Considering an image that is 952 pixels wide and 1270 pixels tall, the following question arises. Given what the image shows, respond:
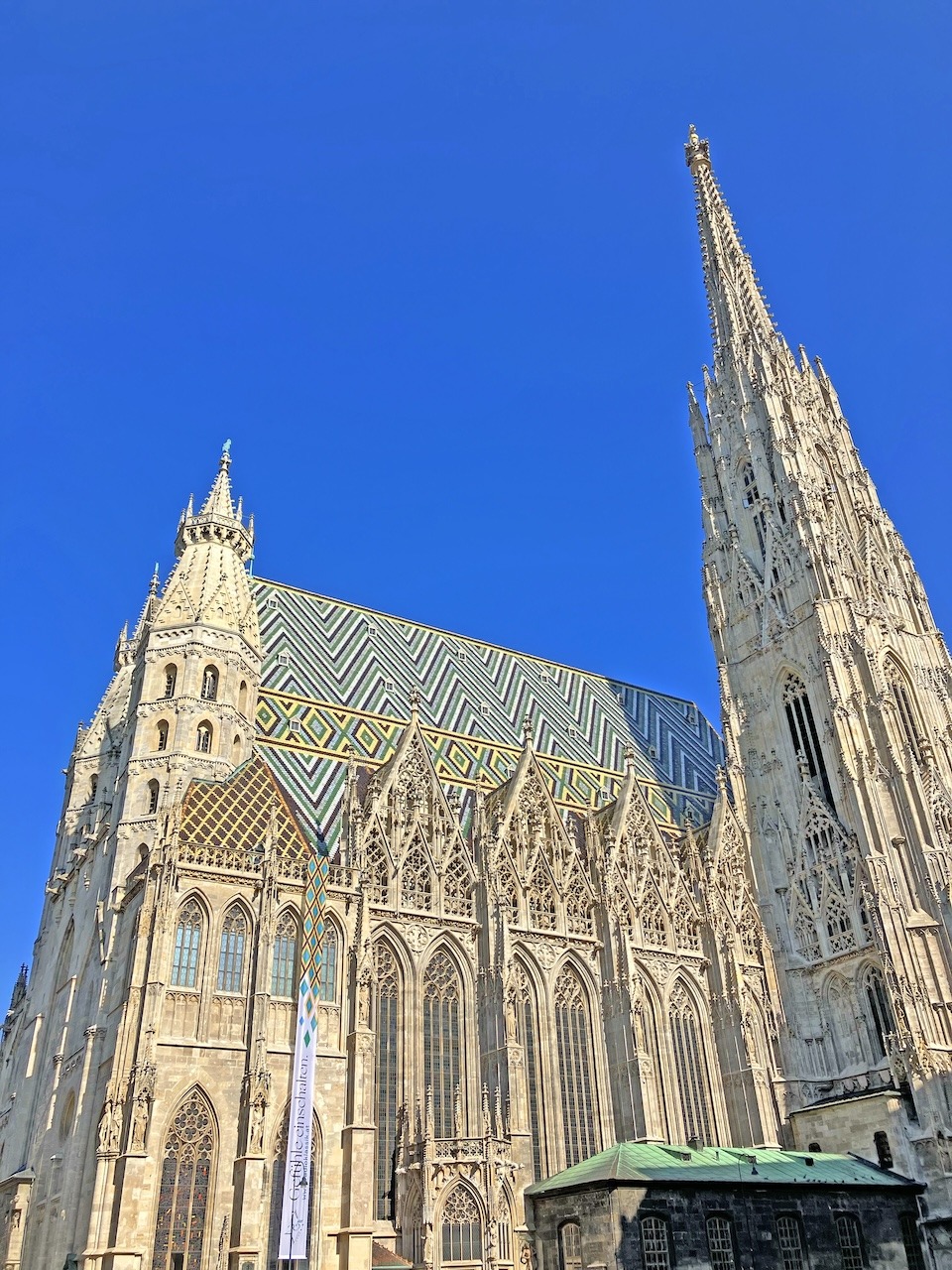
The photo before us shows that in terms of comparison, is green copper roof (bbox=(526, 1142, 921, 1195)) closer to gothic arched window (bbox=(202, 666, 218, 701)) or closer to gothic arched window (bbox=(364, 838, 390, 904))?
gothic arched window (bbox=(364, 838, 390, 904))

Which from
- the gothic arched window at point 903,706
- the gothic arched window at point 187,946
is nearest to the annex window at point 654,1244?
the gothic arched window at point 187,946

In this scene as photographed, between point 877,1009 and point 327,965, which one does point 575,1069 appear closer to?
point 327,965

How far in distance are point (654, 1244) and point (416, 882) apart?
11572mm

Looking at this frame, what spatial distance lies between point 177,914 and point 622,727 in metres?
26.8

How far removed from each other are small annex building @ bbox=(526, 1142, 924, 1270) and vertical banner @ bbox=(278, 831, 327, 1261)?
6956mm

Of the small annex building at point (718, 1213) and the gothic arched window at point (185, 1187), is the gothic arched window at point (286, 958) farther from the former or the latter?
the small annex building at point (718, 1213)

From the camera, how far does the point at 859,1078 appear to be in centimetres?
3475

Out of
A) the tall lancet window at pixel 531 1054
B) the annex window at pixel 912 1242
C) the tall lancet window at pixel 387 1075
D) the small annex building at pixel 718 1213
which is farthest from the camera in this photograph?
the tall lancet window at pixel 531 1054

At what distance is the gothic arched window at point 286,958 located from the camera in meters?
27.6

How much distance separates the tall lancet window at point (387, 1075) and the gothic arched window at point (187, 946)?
18.1 ft

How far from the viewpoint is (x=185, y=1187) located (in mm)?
24328

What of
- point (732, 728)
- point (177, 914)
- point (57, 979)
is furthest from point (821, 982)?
point (57, 979)

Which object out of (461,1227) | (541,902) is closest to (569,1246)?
(461,1227)

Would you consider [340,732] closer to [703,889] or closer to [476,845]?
[476,845]
